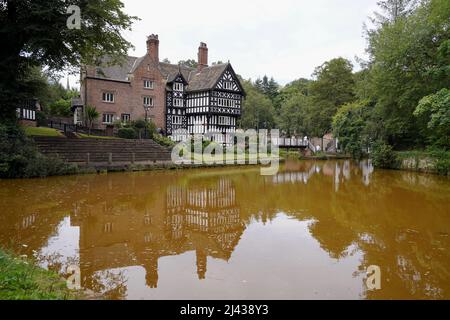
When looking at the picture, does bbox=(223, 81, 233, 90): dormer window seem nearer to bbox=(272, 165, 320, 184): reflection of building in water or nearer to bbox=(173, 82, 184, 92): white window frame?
bbox=(173, 82, 184, 92): white window frame

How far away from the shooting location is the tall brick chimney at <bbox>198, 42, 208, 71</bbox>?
151ft

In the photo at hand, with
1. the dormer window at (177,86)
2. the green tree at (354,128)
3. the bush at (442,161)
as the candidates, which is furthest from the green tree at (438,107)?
the dormer window at (177,86)

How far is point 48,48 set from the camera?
1920 cm

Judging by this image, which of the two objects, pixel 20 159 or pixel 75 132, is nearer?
pixel 20 159

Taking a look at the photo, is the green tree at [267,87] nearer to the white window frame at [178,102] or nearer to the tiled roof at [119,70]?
the white window frame at [178,102]

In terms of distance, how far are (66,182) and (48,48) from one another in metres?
7.75

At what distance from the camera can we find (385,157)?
3009 cm

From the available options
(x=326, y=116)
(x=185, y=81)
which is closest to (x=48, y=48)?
(x=185, y=81)

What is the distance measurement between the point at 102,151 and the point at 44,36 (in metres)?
8.90

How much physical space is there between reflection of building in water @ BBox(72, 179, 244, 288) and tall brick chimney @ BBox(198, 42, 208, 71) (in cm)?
3559

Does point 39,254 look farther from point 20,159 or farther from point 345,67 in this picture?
point 345,67

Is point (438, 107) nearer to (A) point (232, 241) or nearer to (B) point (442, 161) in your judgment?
(B) point (442, 161)

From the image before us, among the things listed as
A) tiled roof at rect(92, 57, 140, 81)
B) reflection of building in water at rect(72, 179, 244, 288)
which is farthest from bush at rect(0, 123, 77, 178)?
tiled roof at rect(92, 57, 140, 81)

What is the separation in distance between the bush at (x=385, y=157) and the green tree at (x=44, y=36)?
22580 mm
